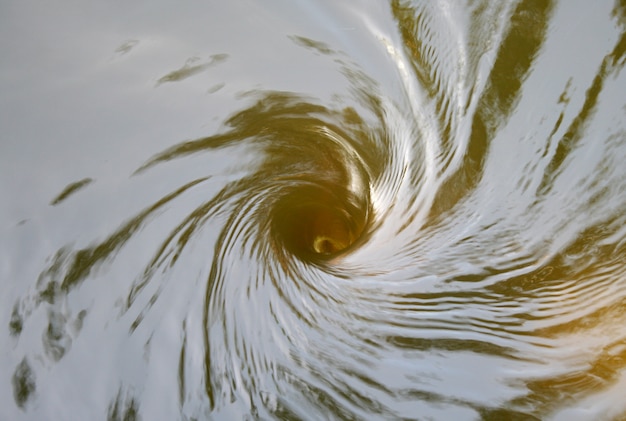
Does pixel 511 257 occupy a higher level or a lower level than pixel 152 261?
higher

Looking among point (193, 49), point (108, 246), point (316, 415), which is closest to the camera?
point (316, 415)

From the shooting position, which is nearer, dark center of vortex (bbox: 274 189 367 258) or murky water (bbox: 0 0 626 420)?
murky water (bbox: 0 0 626 420)

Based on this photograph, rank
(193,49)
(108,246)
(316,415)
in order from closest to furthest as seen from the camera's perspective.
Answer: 1. (316,415)
2. (108,246)
3. (193,49)

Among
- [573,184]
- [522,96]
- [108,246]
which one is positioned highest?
[522,96]

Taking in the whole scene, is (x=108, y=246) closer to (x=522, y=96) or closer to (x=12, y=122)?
(x=12, y=122)

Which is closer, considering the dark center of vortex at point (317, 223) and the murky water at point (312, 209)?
the murky water at point (312, 209)

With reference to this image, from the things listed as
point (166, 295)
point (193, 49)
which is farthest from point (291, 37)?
point (166, 295)

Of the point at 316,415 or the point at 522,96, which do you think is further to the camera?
the point at 522,96
